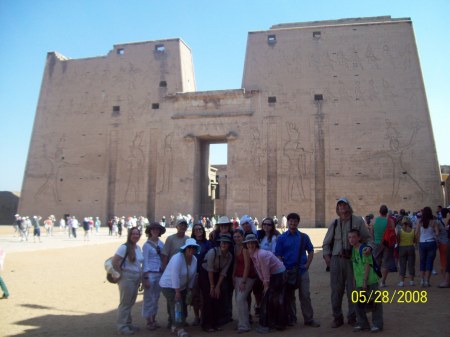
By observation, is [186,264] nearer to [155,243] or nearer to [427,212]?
[155,243]

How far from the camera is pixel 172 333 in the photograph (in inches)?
185

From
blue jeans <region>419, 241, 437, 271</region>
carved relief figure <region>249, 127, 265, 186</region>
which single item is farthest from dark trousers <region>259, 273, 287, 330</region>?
carved relief figure <region>249, 127, 265, 186</region>

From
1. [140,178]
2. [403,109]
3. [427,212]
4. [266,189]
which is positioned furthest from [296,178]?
[427,212]

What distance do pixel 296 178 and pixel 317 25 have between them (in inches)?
361

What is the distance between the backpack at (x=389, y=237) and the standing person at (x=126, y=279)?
3.81m

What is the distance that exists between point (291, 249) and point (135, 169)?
19890 millimetres

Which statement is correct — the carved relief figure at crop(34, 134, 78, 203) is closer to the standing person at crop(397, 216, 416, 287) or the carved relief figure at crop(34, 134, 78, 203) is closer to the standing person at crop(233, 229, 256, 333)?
the standing person at crop(397, 216, 416, 287)

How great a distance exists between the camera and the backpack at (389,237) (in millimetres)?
6406

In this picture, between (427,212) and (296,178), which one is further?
(296,178)

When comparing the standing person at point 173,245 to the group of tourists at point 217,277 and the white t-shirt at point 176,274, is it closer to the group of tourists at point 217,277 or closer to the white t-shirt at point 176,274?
the group of tourists at point 217,277

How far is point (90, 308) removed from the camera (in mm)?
6000

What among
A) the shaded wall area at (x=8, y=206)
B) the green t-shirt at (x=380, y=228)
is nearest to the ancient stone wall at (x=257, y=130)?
the shaded wall area at (x=8, y=206)

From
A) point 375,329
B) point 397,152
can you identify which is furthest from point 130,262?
point 397,152

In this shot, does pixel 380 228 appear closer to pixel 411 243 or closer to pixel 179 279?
pixel 411 243
